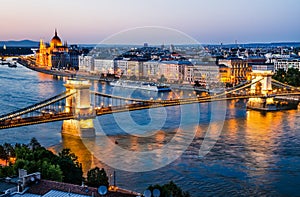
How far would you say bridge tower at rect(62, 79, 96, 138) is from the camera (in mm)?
10984

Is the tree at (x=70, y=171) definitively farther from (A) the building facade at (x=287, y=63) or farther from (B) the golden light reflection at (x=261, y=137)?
(A) the building facade at (x=287, y=63)

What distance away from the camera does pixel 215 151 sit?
952cm

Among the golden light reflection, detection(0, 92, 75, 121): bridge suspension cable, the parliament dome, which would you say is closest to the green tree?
the golden light reflection

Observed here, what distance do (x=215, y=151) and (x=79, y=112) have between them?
10.6ft

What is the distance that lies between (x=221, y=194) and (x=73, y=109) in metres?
5.25

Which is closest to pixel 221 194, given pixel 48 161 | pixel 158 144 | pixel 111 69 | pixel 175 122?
pixel 48 161

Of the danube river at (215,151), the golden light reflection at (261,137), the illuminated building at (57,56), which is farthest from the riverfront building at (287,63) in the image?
the illuminated building at (57,56)

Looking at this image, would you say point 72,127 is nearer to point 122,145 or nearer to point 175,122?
point 122,145

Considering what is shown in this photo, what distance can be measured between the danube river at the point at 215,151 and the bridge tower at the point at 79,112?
10.8 inches

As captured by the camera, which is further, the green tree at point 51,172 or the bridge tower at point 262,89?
the bridge tower at point 262,89

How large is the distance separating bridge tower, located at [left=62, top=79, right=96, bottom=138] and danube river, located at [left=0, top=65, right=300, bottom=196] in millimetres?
275

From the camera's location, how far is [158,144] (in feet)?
33.1

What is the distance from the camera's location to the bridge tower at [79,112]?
36.0ft

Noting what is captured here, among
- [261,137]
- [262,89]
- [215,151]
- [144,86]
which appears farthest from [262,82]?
[215,151]
